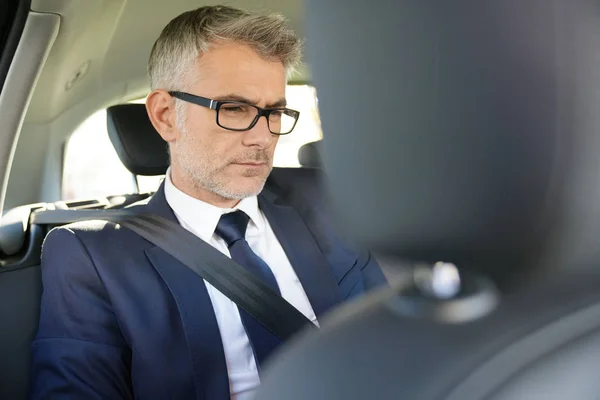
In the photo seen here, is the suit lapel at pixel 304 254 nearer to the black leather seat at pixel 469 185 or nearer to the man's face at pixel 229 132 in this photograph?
the man's face at pixel 229 132

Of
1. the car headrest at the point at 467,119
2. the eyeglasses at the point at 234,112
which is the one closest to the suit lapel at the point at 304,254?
the eyeglasses at the point at 234,112

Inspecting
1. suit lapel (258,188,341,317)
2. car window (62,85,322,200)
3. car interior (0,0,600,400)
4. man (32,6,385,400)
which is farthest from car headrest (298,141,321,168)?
car interior (0,0,600,400)

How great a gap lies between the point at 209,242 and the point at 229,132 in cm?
24

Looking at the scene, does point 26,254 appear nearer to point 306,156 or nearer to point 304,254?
point 304,254

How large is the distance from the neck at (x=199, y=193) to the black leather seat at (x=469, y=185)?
105 cm

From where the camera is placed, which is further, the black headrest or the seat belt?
the black headrest

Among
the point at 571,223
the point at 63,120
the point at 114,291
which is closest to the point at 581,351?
the point at 571,223

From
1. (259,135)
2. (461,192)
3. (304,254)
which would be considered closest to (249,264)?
(304,254)

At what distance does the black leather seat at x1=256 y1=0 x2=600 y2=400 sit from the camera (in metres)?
0.39

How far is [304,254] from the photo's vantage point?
154 cm

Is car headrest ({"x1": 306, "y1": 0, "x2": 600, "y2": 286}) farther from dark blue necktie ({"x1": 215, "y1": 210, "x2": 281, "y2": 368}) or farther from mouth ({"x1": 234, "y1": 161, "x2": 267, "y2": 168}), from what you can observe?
mouth ({"x1": 234, "y1": 161, "x2": 267, "y2": 168})

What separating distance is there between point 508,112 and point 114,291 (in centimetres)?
106

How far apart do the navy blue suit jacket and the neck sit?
0.18 metres

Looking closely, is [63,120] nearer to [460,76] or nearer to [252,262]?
[252,262]
